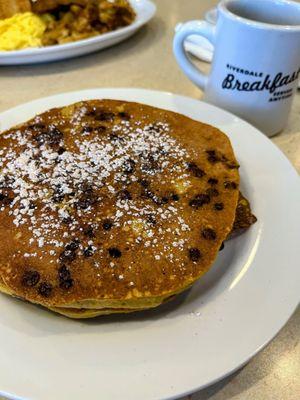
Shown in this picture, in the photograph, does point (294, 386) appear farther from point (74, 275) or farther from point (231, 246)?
point (74, 275)

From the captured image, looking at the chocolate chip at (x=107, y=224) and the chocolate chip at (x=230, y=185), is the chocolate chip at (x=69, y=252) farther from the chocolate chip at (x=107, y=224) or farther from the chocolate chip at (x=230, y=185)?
the chocolate chip at (x=230, y=185)

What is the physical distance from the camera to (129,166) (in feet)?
2.73

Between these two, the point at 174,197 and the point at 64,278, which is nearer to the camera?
the point at 64,278

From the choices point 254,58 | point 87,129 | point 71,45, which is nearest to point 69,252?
point 87,129

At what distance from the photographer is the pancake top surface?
67 centimetres

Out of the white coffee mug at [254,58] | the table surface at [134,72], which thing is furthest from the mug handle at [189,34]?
the table surface at [134,72]

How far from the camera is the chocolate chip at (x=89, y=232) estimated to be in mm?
Answer: 708

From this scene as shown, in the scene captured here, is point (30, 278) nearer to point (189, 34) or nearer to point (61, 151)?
point (61, 151)

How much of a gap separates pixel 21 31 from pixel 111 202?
3.03ft

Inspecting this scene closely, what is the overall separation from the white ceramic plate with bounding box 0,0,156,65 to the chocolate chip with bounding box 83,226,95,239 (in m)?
0.86

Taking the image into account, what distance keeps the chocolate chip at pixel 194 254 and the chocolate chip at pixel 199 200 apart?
9 cm

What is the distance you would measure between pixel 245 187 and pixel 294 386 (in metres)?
0.39

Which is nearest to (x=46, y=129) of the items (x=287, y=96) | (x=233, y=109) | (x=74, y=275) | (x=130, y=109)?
(x=130, y=109)

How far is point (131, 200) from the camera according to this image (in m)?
0.76
